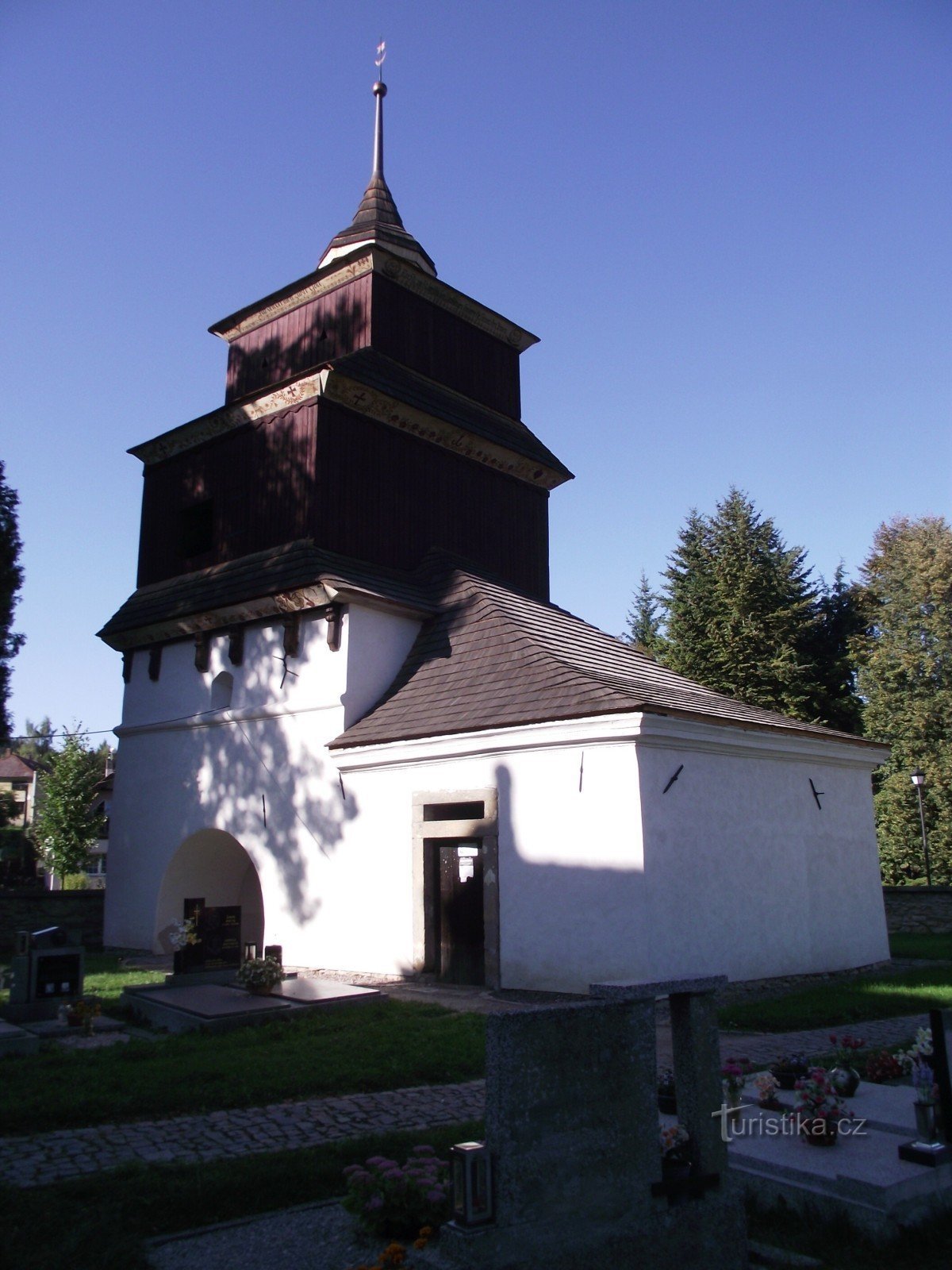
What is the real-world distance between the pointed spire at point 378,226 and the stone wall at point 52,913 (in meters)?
14.3

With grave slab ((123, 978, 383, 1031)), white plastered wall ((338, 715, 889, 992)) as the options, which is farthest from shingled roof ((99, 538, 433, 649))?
grave slab ((123, 978, 383, 1031))

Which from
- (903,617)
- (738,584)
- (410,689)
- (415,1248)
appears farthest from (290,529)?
(903,617)

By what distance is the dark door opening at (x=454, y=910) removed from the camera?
12891 millimetres

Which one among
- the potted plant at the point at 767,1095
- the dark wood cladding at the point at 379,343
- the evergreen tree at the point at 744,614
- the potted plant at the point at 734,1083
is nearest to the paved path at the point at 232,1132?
the potted plant at the point at 734,1083

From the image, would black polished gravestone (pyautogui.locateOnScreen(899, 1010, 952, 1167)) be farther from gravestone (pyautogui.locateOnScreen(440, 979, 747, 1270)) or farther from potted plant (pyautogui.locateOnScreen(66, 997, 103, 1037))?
potted plant (pyautogui.locateOnScreen(66, 997, 103, 1037))

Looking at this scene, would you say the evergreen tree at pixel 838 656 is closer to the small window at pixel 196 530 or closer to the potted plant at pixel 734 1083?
the small window at pixel 196 530

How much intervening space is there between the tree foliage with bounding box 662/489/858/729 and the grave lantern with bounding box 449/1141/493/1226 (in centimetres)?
3181

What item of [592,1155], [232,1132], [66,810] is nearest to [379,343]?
[232,1132]

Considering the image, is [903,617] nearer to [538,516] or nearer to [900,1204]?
[538,516]

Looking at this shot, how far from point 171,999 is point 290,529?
875 centimetres

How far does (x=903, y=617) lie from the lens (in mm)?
37031

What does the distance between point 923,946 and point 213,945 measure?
43.2 feet

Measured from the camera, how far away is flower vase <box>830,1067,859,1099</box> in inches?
235

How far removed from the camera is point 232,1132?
6.24 metres
